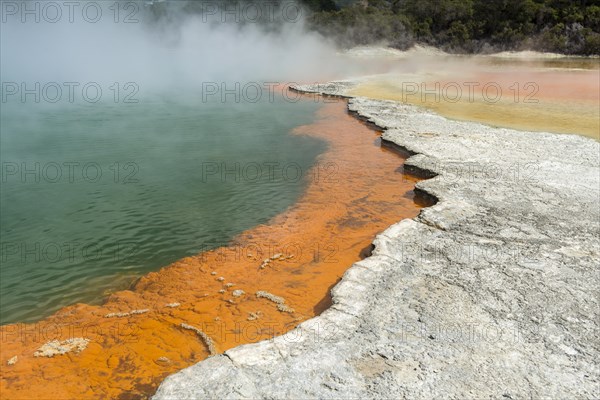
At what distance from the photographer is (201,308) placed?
4191mm

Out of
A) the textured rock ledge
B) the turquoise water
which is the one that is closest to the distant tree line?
the turquoise water

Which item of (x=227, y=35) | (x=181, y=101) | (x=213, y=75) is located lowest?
(x=181, y=101)

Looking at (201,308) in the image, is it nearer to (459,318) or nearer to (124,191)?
(459,318)

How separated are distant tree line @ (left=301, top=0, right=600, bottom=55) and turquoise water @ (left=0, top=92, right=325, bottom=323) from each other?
20.0 m

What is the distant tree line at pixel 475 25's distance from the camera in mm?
27641

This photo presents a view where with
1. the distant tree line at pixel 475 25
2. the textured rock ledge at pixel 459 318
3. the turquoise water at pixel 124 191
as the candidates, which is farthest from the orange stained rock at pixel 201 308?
the distant tree line at pixel 475 25

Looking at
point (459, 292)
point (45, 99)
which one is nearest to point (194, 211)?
point (459, 292)

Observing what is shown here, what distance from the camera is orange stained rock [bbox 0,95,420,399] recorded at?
3.47m

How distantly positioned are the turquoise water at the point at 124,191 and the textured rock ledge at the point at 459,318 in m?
2.07

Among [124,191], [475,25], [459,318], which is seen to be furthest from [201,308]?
[475,25]

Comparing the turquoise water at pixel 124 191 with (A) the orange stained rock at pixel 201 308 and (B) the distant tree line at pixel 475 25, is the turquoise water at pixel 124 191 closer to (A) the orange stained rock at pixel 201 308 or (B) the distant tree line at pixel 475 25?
(A) the orange stained rock at pixel 201 308

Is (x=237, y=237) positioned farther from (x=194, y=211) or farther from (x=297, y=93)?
(x=297, y=93)

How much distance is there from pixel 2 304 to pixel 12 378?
1.18 m

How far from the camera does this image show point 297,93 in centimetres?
1533
